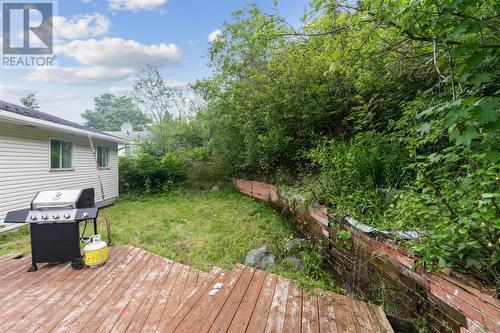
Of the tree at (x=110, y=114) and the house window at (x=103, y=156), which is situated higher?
the tree at (x=110, y=114)

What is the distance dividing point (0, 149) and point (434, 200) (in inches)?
276

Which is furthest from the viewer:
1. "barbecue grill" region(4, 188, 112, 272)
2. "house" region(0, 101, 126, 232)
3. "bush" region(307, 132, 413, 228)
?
"house" region(0, 101, 126, 232)

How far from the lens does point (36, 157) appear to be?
18.6 ft

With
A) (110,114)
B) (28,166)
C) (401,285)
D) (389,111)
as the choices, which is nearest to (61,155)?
(28,166)

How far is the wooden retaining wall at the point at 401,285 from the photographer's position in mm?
1304

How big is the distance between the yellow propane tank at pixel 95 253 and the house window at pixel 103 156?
5773 mm

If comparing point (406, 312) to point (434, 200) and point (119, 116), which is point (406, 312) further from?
point (119, 116)

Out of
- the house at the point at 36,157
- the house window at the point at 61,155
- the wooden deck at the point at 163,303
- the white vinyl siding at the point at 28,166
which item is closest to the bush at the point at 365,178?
the wooden deck at the point at 163,303

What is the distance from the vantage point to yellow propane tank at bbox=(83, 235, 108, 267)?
3.09m

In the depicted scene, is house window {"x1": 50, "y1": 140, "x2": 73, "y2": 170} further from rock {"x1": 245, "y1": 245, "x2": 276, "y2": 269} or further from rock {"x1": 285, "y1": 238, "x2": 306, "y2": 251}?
rock {"x1": 285, "y1": 238, "x2": 306, "y2": 251}

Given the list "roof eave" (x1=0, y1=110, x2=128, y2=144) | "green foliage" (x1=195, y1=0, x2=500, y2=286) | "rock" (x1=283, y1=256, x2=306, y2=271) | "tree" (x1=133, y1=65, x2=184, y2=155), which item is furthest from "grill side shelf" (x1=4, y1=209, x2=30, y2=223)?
"tree" (x1=133, y1=65, x2=184, y2=155)

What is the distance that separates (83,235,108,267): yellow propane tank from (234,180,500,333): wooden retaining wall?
293cm

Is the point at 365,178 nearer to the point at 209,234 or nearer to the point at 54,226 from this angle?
the point at 209,234

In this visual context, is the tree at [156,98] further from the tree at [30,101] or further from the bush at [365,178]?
the tree at [30,101]
